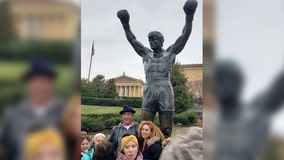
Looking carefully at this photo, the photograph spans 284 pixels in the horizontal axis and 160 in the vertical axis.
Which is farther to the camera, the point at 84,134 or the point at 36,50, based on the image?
the point at 84,134

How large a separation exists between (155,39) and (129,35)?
15 cm

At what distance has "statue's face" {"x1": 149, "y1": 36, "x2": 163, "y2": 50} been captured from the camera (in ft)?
6.65

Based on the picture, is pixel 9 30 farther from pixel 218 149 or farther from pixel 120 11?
pixel 120 11

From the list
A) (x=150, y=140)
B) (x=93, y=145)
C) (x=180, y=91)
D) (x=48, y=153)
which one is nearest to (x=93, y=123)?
(x=93, y=145)

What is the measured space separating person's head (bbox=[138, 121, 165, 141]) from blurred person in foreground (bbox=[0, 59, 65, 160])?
3.17 ft

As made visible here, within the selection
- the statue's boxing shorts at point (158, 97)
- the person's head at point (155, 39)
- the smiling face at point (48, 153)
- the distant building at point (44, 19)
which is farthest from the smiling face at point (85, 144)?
the distant building at point (44, 19)

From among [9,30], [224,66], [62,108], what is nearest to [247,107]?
[224,66]

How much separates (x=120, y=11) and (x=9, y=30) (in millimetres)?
940

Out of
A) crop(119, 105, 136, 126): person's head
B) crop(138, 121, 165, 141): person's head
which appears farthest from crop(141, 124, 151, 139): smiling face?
crop(119, 105, 136, 126): person's head

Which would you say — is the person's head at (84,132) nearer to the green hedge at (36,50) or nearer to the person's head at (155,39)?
the person's head at (155,39)

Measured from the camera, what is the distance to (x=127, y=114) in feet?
7.02

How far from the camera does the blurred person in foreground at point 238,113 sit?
4.14 feet

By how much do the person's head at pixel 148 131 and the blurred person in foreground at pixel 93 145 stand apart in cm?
23

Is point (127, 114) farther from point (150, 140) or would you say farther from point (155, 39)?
point (155, 39)
